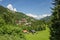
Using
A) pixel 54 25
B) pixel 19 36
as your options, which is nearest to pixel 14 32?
pixel 19 36

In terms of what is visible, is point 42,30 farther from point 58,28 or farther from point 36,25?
point 58,28

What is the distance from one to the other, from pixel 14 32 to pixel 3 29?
2.95 meters

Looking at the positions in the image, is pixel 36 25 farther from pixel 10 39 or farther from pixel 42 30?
pixel 10 39

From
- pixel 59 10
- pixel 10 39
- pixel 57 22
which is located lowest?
pixel 10 39

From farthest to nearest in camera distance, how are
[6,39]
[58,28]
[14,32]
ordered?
[14,32], [6,39], [58,28]

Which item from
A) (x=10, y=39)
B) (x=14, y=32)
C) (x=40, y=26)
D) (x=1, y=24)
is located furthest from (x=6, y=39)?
(x=40, y=26)

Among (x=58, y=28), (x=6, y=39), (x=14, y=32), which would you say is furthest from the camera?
(x=14, y=32)

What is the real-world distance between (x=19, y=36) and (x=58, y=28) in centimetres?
1801

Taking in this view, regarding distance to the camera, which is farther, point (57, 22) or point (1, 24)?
point (1, 24)

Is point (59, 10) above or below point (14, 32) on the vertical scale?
above

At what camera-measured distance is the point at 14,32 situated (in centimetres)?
4694

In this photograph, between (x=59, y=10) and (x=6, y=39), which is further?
(x=6, y=39)

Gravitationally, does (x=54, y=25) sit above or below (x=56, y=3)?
below

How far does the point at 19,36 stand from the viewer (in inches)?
1861
